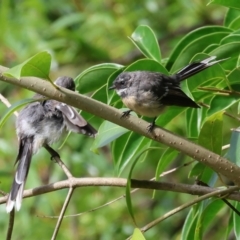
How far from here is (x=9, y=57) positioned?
4.90 m

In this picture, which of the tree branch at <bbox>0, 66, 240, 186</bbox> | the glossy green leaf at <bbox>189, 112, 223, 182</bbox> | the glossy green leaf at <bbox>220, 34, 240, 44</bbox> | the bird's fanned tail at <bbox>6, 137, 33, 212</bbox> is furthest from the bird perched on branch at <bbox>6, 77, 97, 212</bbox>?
the tree branch at <bbox>0, 66, 240, 186</bbox>

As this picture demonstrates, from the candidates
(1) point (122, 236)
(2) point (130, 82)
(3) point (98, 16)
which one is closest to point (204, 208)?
(2) point (130, 82)

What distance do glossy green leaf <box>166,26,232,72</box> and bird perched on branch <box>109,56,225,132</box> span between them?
4 cm

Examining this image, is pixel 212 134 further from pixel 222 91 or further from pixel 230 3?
pixel 230 3

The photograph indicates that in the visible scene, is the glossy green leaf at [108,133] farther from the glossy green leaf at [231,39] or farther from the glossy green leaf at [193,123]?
the glossy green leaf at [231,39]

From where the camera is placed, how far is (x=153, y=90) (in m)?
2.48

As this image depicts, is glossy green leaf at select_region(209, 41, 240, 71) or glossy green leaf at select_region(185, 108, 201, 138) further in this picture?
glossy green leaf at select_region(185, 108, 201, 138)

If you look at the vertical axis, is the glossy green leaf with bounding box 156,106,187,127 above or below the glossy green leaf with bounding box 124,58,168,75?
below

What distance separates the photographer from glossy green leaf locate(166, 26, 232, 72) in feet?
6.97

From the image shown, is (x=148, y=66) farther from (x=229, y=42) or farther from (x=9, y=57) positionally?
(x=9, y=57)

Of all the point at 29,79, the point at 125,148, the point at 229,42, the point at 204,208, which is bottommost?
the point at 204,208

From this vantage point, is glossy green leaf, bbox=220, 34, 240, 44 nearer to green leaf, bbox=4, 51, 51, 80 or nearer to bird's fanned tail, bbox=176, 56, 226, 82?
bird's fanned tail, bbox=176, 56, 226, 82

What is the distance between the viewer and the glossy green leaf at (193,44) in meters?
2.12

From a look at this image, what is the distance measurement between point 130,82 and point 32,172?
1.76 m
